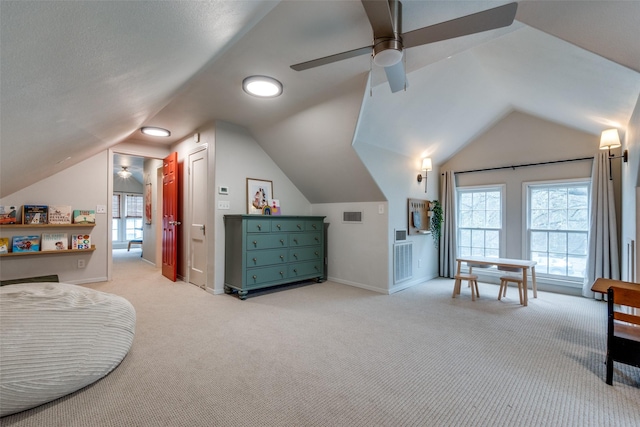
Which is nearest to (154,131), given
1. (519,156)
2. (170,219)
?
(170,219)

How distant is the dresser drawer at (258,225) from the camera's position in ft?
12.4

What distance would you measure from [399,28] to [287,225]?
296 cm

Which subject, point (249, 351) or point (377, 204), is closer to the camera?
point (249, 351)

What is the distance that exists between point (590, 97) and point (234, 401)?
437 centimetres

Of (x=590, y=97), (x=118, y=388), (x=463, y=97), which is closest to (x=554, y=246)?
(x=590, y=97)

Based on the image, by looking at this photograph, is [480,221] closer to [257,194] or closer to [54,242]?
[257,194]

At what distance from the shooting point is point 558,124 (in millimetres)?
4312

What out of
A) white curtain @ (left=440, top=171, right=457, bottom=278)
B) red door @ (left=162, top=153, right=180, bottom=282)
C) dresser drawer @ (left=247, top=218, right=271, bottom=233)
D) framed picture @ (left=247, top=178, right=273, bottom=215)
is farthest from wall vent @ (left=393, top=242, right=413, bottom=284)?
red door @ (left=162, top=153, right=180, bottom=282)

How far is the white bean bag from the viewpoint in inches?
59.4

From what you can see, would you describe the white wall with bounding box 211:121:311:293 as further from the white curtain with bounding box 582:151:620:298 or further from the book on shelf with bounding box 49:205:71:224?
the white curtain with bounding box 582:151:620:298

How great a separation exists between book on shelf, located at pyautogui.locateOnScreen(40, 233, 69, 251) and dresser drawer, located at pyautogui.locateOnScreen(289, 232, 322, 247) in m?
3.35

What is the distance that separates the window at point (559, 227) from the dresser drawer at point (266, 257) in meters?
4.07

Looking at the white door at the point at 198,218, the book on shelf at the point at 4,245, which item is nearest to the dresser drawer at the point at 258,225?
the white door at the point at 198,218

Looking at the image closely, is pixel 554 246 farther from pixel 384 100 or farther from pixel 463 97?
pixel 384 100
